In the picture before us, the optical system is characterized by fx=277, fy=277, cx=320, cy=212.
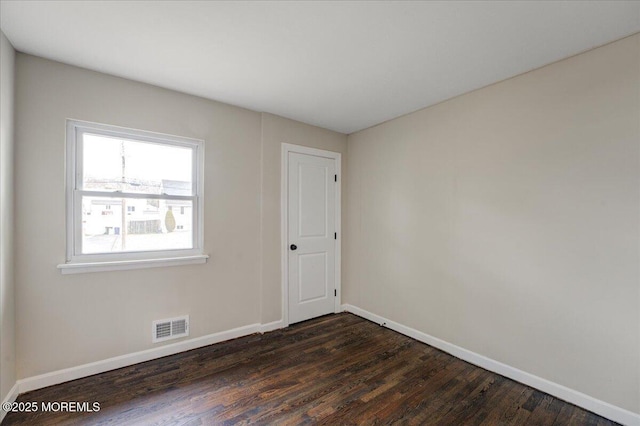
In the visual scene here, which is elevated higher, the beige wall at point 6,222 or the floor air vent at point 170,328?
the beige wall at point 6,222

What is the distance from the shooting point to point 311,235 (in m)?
3.67

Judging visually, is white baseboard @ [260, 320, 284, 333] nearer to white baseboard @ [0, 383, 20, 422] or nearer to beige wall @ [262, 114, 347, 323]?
beige wall @ [262, 114, 347, 323]

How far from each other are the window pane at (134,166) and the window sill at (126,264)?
0.64 m

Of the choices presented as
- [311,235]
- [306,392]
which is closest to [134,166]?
[311,235]

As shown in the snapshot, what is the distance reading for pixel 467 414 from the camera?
6.23 feet

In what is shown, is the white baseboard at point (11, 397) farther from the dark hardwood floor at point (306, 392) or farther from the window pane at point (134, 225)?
the window pane at point (134, 225)

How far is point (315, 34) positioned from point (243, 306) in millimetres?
2712

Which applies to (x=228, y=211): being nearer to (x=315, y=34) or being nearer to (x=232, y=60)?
(x=232, y=60)

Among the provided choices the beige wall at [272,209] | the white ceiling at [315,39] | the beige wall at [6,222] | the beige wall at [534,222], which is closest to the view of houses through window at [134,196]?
the beige wall at [6,222]

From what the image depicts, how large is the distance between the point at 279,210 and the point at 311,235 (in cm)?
58

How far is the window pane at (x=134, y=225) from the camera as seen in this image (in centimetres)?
236

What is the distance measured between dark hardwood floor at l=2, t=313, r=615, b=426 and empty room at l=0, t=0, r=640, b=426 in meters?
0.02

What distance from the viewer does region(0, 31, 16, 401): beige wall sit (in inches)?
72.2

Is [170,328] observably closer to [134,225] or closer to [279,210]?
[134,225]
